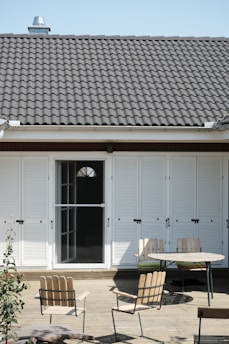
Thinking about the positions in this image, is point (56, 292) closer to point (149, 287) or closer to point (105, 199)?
point (149, 287)

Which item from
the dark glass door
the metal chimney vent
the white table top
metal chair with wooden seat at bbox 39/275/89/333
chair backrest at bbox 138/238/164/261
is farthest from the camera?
the metal chimney vent

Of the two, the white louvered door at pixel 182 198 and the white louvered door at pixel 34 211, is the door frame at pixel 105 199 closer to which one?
the white louvered door at pixel 34 211

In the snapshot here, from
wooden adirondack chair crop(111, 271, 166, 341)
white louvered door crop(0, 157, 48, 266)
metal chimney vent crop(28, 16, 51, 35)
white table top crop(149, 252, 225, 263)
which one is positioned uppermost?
metal chimney vent crop(28, 16, 51, 35)

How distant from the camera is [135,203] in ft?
46.5

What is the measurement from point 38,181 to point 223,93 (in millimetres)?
4598

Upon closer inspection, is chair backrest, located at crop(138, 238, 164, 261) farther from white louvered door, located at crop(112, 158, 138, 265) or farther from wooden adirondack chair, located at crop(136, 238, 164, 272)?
white louvered door, located at crop(112, 158, 138, 265)

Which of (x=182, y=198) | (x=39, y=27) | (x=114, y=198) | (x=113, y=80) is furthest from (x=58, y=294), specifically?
(x=39, y=27)

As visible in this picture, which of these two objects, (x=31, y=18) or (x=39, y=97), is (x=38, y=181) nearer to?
(x=39, y=97)

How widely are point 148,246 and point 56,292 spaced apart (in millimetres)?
4486

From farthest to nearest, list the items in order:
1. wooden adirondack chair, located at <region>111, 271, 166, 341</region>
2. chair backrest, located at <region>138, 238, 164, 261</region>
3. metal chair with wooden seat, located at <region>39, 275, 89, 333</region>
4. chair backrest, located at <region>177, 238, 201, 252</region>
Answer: chair backrest, located at <region>177, 238, 201, 252</region>, chair backrest, located at <region>138, 238, 164, 261</region>, wooden adirondack chair, located at <region>111, 271, 166, 341</region>, metal chair with wooden seat, located at <region>39, 275, 89, 333</region>

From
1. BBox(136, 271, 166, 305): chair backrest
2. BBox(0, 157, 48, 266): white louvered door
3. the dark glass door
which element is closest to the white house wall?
BBox(0, 157, 48, 266): white louvered door

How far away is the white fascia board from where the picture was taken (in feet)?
43.6

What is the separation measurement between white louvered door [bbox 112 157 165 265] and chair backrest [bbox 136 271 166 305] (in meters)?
4.54

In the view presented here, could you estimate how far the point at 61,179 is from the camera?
46.2ft
